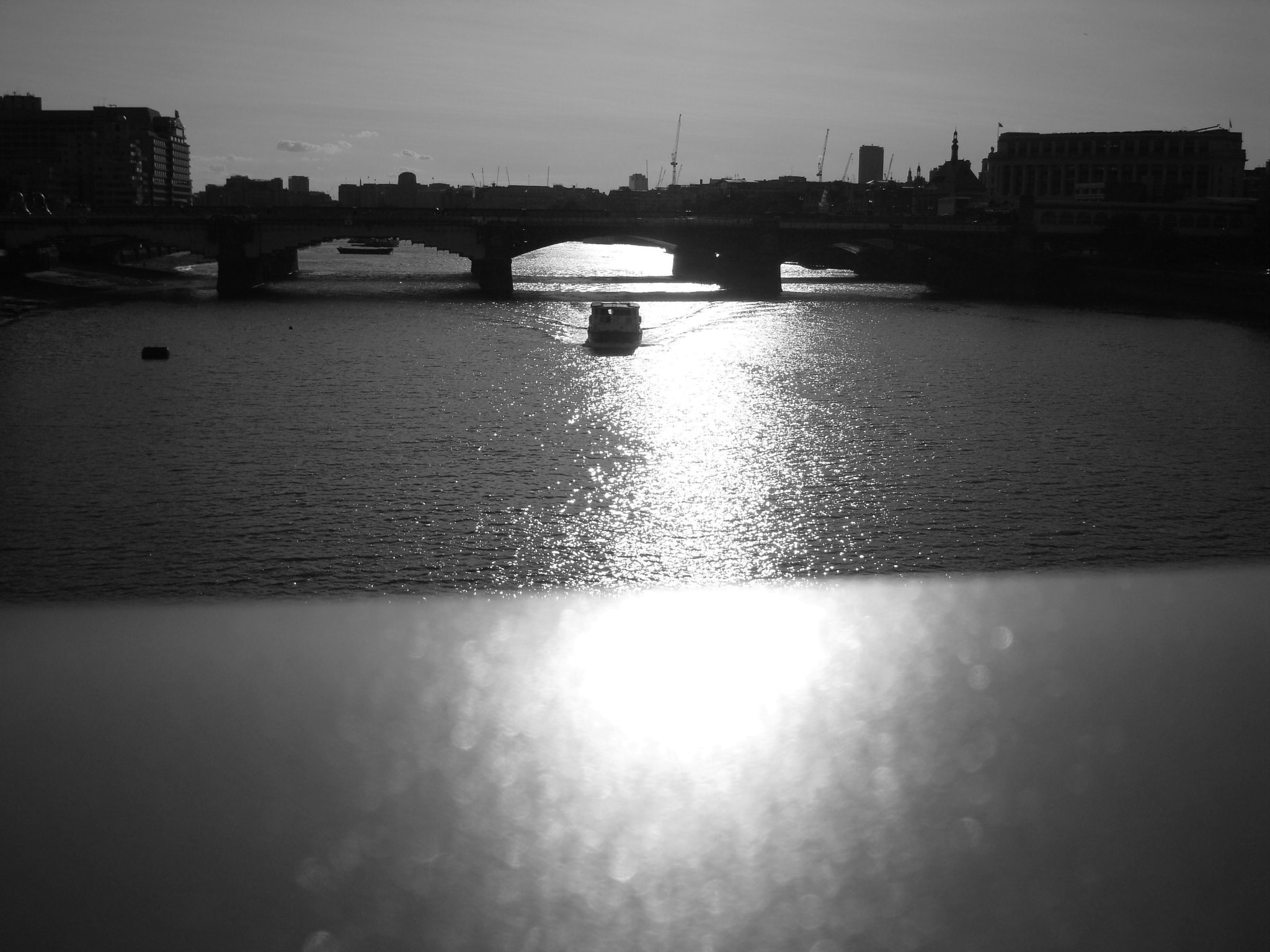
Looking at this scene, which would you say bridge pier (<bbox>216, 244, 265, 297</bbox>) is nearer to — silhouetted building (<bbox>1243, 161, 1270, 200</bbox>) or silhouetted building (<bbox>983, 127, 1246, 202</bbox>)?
silhouetted building (<bbox>1243, 161, 1270, 200</bbox>)

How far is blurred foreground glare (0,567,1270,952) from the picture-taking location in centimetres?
693

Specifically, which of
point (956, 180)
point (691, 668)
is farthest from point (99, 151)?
point (691, 668)

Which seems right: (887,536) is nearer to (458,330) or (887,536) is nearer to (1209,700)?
(1209,700)

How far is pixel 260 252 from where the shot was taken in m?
49.2

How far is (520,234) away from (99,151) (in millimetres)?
98569

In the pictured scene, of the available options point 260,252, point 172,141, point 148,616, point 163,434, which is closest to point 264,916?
point 148,616

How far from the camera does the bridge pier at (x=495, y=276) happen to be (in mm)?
48969

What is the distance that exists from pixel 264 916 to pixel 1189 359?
2797 centimetres

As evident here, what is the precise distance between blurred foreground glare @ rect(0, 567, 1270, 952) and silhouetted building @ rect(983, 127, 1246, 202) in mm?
84932

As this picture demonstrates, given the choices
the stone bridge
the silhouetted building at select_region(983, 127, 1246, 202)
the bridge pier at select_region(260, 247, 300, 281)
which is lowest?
the bridge pier at select_region(260, 247, 300, 281)

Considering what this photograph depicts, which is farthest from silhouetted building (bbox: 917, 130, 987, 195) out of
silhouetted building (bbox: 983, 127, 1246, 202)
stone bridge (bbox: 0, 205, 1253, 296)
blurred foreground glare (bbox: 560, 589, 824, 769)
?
blurred foreground glare (bbox: 560, 589, 824, 769)

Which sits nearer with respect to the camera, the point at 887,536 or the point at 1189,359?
the point at 887,536

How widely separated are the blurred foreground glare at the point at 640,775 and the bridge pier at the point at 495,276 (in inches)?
1507

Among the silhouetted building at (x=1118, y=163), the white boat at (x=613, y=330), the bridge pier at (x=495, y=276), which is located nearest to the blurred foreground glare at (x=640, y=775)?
the white boat at (x=613, y=330)
